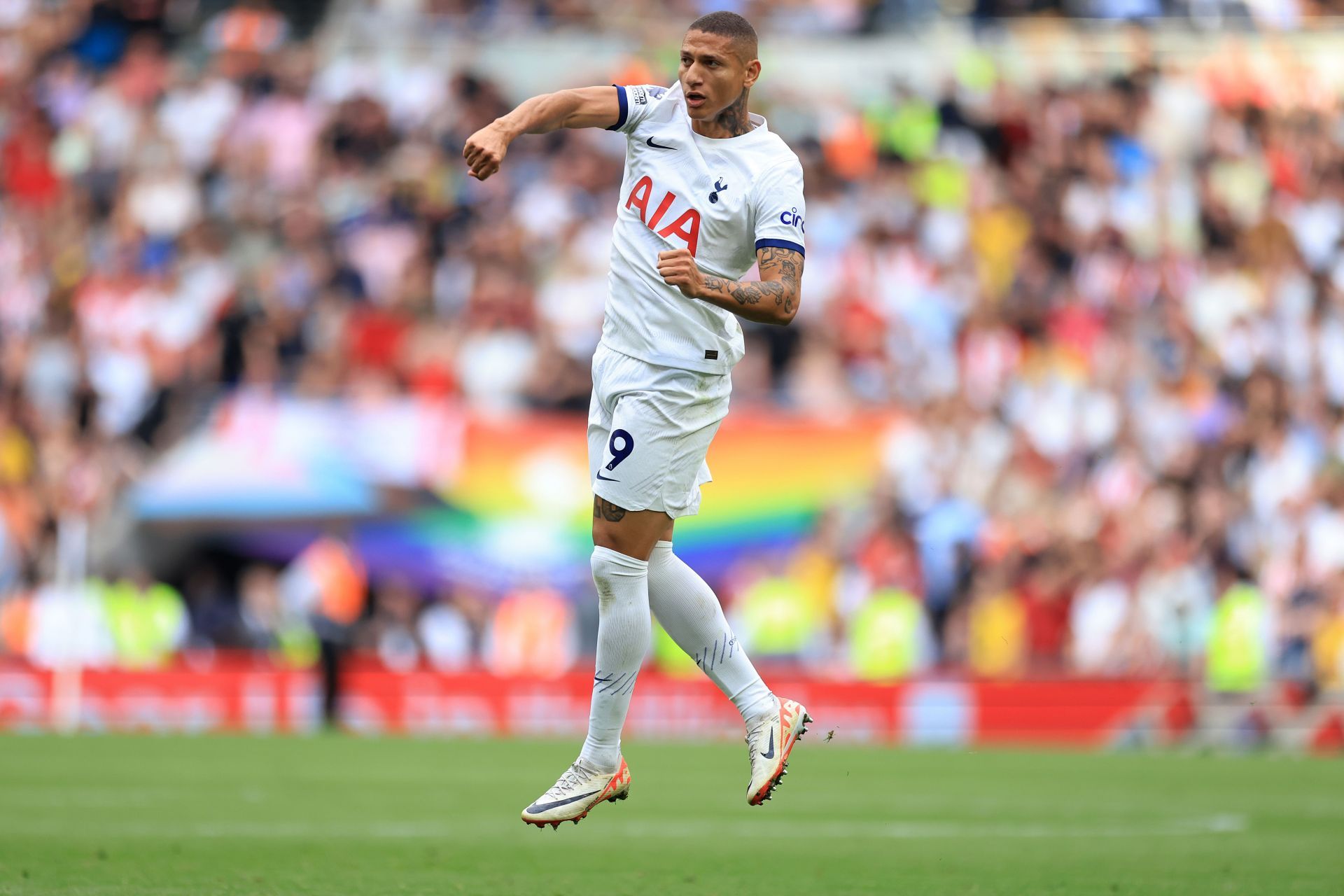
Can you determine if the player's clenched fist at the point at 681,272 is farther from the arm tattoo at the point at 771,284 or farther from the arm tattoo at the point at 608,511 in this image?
the arm tattoo at the point at 608,511

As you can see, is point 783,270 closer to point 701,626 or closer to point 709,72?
point 709,72

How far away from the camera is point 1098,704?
17.2 metres

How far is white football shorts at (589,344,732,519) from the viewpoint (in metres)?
7.23

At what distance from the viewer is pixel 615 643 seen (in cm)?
745

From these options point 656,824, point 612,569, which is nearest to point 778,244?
point 612,569

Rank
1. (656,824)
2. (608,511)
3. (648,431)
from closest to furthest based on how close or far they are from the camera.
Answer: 1. (648,431)
2. (608,511)
3. (656,824)

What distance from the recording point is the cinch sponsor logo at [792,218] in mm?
7113

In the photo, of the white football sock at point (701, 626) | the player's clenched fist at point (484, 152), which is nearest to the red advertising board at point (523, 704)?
the white football sock at point (701, 626)

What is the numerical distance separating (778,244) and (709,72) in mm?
678

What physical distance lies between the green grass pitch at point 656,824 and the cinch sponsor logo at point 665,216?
2.38 meters

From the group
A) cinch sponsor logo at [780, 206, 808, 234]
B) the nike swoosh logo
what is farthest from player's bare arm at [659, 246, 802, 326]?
the nike swoosh logo

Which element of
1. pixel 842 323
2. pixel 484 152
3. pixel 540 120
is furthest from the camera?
pixel 842 323

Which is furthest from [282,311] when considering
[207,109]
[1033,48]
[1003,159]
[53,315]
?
[1033,48]

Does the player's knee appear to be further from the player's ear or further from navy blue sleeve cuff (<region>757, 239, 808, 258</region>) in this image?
the player's ear
